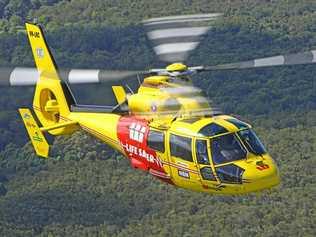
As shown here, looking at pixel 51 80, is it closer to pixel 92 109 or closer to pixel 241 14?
pixel 92 109

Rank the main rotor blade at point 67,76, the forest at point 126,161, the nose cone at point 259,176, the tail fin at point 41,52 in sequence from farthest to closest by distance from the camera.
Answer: the forest at point 126,161 → the tail fin at point 41,52 → the main rotor blade at point 67,76 → the nose cone at point 259,176

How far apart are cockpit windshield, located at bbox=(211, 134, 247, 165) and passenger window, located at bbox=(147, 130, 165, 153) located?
1806mm

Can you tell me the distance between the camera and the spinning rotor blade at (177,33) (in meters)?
26.1

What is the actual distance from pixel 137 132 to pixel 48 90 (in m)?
6.09

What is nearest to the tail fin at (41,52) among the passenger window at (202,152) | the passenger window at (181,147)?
the passenger window at (181,147)

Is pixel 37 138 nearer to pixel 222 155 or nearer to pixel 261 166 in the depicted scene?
pixel 222 155

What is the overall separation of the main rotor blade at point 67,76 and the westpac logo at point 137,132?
240cm

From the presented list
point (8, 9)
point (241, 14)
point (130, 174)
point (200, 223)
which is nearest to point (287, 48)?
point (241, 14)

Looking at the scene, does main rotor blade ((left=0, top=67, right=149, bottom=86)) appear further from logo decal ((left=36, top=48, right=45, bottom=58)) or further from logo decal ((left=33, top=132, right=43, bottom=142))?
logo decal ((left=36, top=48, right=45, bottom=58))

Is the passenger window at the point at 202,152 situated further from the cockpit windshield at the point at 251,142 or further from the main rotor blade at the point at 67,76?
the main rotor blade at the point at 67,76

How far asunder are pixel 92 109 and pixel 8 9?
Result: 471ft

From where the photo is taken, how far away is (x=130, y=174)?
9394 centimetres

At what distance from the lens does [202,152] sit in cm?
2878

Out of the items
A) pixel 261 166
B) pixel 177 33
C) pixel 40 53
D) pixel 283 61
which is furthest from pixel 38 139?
pixel 283 61
